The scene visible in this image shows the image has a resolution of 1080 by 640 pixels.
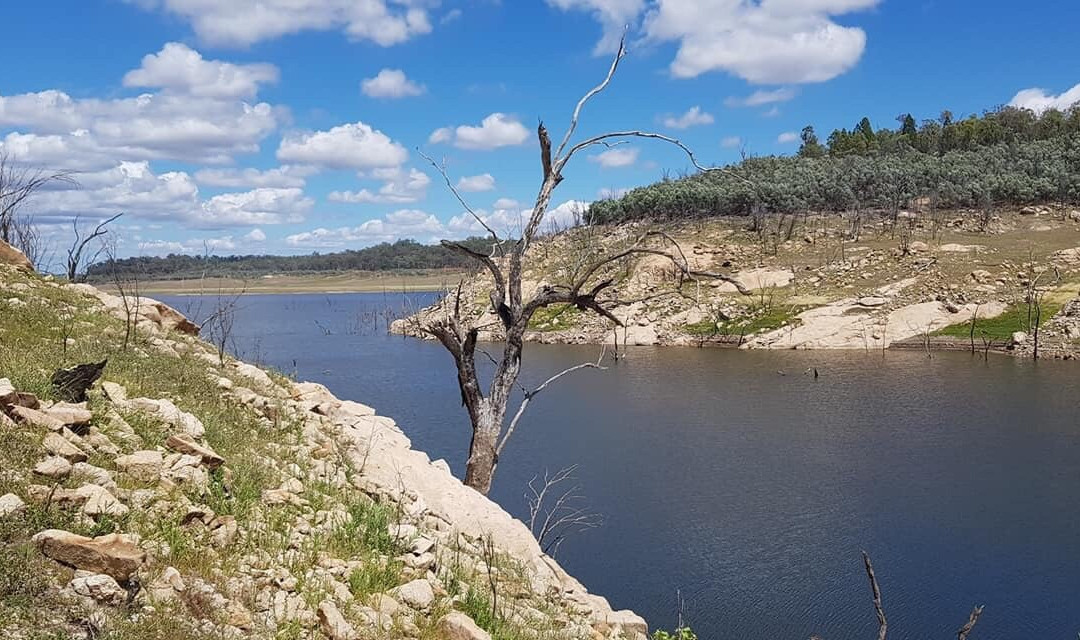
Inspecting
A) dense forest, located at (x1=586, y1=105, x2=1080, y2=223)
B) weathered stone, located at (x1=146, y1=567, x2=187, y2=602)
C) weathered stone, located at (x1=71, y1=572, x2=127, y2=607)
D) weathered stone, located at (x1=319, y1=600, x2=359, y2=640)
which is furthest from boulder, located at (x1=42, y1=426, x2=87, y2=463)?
dense forest, located at (x1=586, y1=105, x2=1080, y2=223)

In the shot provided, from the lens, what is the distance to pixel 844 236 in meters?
88.2

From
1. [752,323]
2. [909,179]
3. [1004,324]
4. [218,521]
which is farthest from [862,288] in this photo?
[218,521]

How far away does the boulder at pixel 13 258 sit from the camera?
1501cm

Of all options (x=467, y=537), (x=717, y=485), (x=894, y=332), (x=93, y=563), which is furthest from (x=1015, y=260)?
(x=93, y=563)

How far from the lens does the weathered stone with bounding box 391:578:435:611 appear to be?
25.0 ft

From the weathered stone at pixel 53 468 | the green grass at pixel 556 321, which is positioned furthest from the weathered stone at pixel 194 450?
the green grass at pixel 556 321

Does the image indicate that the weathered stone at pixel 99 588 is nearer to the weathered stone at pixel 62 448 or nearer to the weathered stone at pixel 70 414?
the weathered stone at pixel 62 448

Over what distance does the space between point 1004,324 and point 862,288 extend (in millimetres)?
12354

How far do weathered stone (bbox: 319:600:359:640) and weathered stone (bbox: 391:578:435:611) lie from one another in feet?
3.12

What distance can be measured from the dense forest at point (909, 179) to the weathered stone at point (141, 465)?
273 ft

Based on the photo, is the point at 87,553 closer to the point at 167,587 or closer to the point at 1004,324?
the point at 167,587

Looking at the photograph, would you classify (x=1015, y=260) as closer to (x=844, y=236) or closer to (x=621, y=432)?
(x=844, y=236)

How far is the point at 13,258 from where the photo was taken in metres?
15.2

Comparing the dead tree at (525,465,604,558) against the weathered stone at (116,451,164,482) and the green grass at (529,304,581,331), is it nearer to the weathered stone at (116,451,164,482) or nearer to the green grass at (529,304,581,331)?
the weathered stone at (116,451,164,482)
